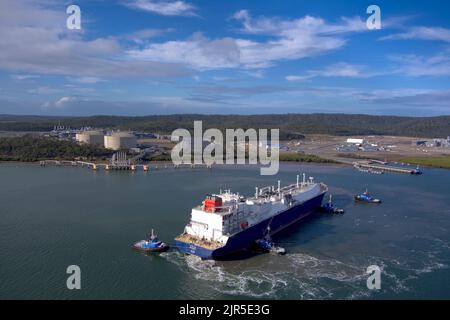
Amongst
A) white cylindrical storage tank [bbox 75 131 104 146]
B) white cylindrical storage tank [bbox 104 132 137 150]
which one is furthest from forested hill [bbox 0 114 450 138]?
white cylindrical storage tank [bbox 104 132 137 150]

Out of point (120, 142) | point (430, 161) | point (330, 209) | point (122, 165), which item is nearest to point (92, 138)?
point (120, 142)

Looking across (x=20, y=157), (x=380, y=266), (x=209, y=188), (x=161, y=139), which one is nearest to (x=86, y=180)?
(x=209, y=188)

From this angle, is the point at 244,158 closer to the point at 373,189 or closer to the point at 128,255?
the point at 373,189

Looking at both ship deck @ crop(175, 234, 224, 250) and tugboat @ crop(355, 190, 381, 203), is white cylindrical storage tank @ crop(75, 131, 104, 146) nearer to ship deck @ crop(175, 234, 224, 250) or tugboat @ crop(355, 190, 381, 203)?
tugboat @ crop(355, 190, 381, 203)

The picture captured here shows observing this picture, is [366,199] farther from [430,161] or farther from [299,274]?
[430,161]

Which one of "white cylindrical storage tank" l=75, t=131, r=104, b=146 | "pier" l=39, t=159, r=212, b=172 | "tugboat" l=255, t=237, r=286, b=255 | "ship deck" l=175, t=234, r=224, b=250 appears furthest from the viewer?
"white cylindrical storage tank" l=75, t=131, r=104, b=146

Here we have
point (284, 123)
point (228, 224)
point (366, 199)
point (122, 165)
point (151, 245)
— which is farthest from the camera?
point (284, 123)
